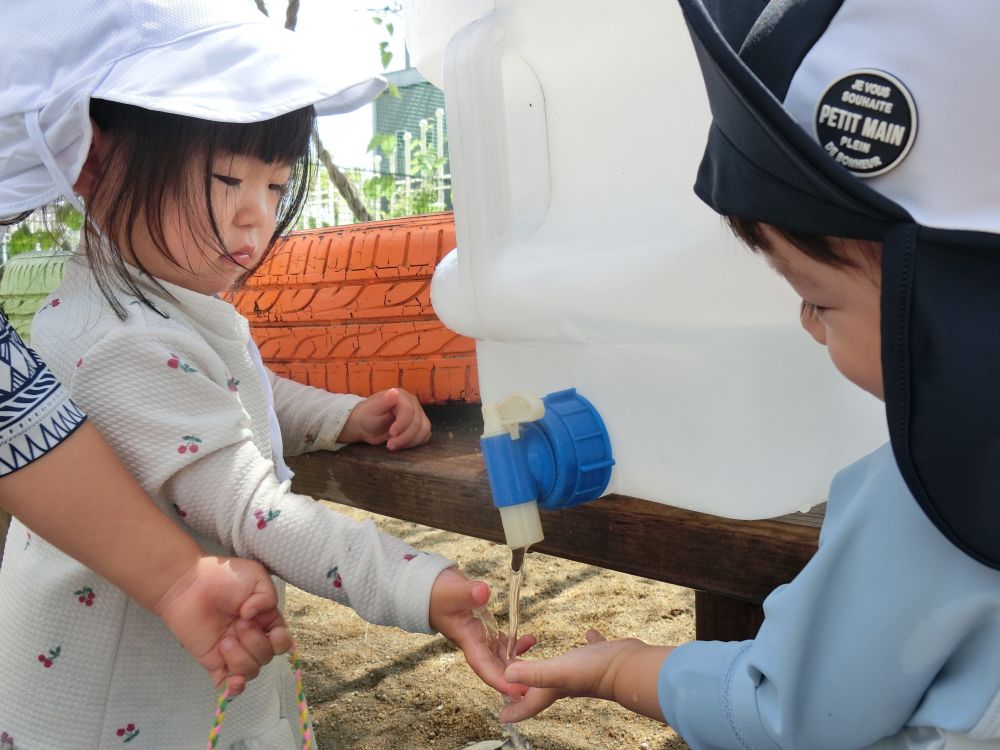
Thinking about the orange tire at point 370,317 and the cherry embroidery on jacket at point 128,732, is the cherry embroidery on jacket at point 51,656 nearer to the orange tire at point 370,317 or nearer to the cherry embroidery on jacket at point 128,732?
the cherry embroidery on jacket at point 128,732

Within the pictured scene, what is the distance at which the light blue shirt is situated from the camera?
0.45 metres

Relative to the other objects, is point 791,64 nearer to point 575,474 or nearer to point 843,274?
point 843,274

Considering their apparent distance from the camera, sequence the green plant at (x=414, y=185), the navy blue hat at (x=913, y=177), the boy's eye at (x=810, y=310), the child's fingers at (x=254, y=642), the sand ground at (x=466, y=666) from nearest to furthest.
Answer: the navy blue hat at (x=913, y=177)
the boy's eye at (x=810, y=310)
the child's fingers at (x=254, y=642)
the sand ground at (x=466, y=666)
the green plant at (x=414, y=185)

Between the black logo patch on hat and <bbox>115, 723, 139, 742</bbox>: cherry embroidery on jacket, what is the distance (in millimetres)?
794

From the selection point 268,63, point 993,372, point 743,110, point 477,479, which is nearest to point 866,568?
point 993,372

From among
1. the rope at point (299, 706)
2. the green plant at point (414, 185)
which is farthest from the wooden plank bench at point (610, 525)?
the green plant at point (414, 185)

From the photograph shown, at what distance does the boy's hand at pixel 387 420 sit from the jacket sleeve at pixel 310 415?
1 cm

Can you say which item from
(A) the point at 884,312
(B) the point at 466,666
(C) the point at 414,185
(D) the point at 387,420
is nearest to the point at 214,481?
(D) the point at 387,420

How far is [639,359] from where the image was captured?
2.56 feet

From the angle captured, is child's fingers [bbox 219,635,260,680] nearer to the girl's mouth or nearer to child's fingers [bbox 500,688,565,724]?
child's fingers [bbox 500,688,565,724]

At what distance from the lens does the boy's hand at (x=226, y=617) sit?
751 millimetres

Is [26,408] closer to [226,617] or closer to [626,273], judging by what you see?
[226,617]

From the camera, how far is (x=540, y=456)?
74 centimetres

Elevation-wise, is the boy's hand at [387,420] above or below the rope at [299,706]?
above
